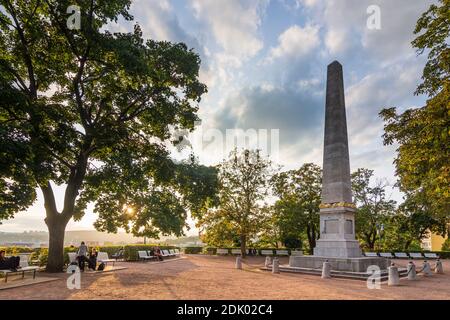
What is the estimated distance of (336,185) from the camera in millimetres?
18062

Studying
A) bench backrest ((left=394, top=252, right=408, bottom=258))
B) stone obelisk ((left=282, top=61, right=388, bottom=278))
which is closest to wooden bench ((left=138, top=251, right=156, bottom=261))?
stone obelisk ((left=282, top=61, right=388, bottom=278))

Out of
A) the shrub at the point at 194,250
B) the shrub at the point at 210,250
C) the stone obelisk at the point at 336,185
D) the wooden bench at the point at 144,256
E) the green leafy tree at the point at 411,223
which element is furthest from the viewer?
the shrub at the point at 194,250

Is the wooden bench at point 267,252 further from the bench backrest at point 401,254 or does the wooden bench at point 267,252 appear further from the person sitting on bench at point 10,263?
the person sitting on bench at point 10,263

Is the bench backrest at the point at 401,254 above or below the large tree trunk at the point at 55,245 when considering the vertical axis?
below

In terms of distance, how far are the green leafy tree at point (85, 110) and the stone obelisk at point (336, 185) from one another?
765 cm

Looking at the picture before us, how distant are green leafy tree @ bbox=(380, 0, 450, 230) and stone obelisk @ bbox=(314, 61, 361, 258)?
334 centimetres

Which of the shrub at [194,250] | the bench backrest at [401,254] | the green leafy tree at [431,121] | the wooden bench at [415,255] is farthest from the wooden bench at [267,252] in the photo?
the green leafy tree at [431,121]

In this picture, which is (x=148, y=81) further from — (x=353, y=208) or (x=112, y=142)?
(x=353, y=208)

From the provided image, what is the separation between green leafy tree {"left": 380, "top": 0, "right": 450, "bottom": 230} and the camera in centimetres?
1189

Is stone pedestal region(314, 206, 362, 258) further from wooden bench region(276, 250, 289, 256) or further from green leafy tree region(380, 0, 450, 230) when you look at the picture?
wooden bench region(276, 250, 289, 256)

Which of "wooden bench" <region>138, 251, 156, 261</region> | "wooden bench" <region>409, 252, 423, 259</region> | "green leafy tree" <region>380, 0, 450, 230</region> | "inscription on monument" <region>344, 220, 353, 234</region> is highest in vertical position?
"green leafy tree" <region>380, 0, 450, 230</region>

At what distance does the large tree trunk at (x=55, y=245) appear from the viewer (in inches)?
612
